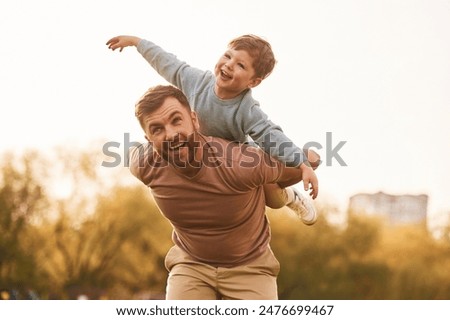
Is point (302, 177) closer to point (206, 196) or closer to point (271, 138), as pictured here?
point (271, 138)

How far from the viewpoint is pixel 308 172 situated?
9.98ft

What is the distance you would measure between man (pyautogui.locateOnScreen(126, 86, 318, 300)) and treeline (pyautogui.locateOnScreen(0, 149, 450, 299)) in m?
6.34

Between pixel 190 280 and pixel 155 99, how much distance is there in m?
0.72

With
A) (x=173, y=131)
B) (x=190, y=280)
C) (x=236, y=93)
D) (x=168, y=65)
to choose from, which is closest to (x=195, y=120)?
(x=173, y=131)

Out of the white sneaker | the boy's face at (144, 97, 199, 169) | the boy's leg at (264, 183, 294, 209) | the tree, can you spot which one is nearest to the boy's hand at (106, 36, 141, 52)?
the boy's face at (144, 97, 199, 169)

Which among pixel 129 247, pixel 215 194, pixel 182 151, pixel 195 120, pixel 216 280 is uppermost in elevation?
pixel 195 120

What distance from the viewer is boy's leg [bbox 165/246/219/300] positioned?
3.17 meters

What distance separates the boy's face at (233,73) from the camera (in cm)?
312

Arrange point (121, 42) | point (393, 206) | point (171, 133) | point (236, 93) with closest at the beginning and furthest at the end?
point (171, 133) → point (236, 93) → point (121, 42) → point (393, 206)

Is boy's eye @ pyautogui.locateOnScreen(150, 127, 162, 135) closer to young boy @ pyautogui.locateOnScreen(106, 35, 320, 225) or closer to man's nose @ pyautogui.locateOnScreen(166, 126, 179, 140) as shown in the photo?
man's nose @ pyautogui.locateOnScreen(166, 126, 179, 140)

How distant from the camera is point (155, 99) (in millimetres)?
3016

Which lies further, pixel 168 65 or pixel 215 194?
pixel 168 65
